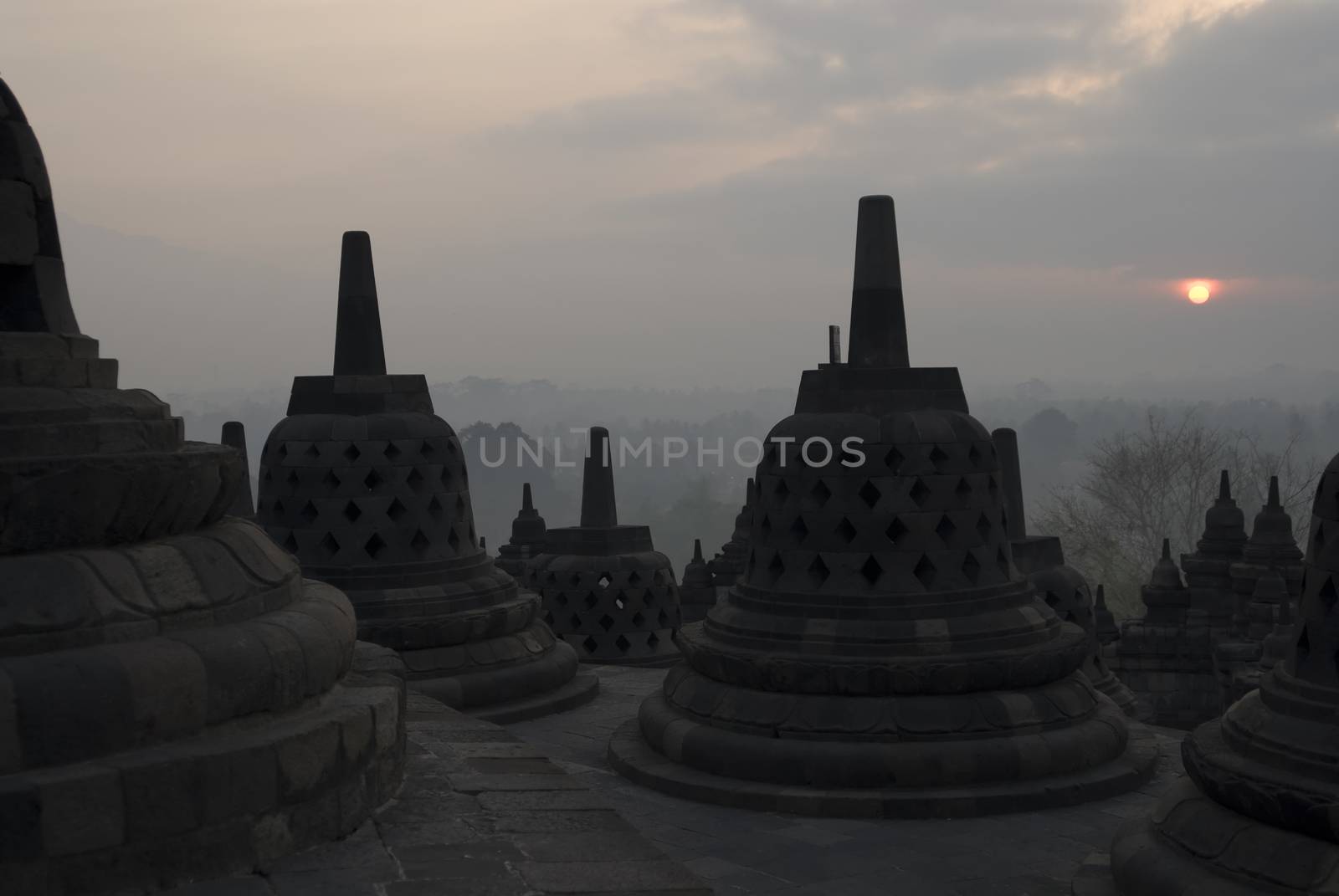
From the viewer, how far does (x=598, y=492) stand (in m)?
15.4

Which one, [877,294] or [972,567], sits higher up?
[877,294]

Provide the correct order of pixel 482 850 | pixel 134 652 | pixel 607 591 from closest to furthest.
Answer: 1. pixel 134 652
2. pixel 482 850
3. pixel 607 591

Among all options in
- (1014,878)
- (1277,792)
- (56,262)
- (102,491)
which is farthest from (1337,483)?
(56,262)

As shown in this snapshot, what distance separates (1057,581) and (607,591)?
4.93m

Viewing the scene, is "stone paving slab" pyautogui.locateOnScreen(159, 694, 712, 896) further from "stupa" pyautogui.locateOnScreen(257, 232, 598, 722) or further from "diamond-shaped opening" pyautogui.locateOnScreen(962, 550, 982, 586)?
"stupa" pyautogui.locateOnScreen(257, 232, 598, 722)

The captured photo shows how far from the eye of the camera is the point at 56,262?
5.13m

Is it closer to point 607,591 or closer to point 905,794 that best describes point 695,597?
point 607,591

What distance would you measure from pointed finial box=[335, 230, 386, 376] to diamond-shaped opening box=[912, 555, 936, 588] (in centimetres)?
541

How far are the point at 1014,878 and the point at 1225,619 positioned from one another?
2037 cm

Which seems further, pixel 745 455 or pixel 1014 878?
pixel 745 455

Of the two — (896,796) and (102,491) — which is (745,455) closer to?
(896,796)

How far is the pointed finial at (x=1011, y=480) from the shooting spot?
12.9 m

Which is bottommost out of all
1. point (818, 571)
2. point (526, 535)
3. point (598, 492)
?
point (526, 535)

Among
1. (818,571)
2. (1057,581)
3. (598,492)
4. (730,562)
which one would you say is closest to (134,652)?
(818,571)
